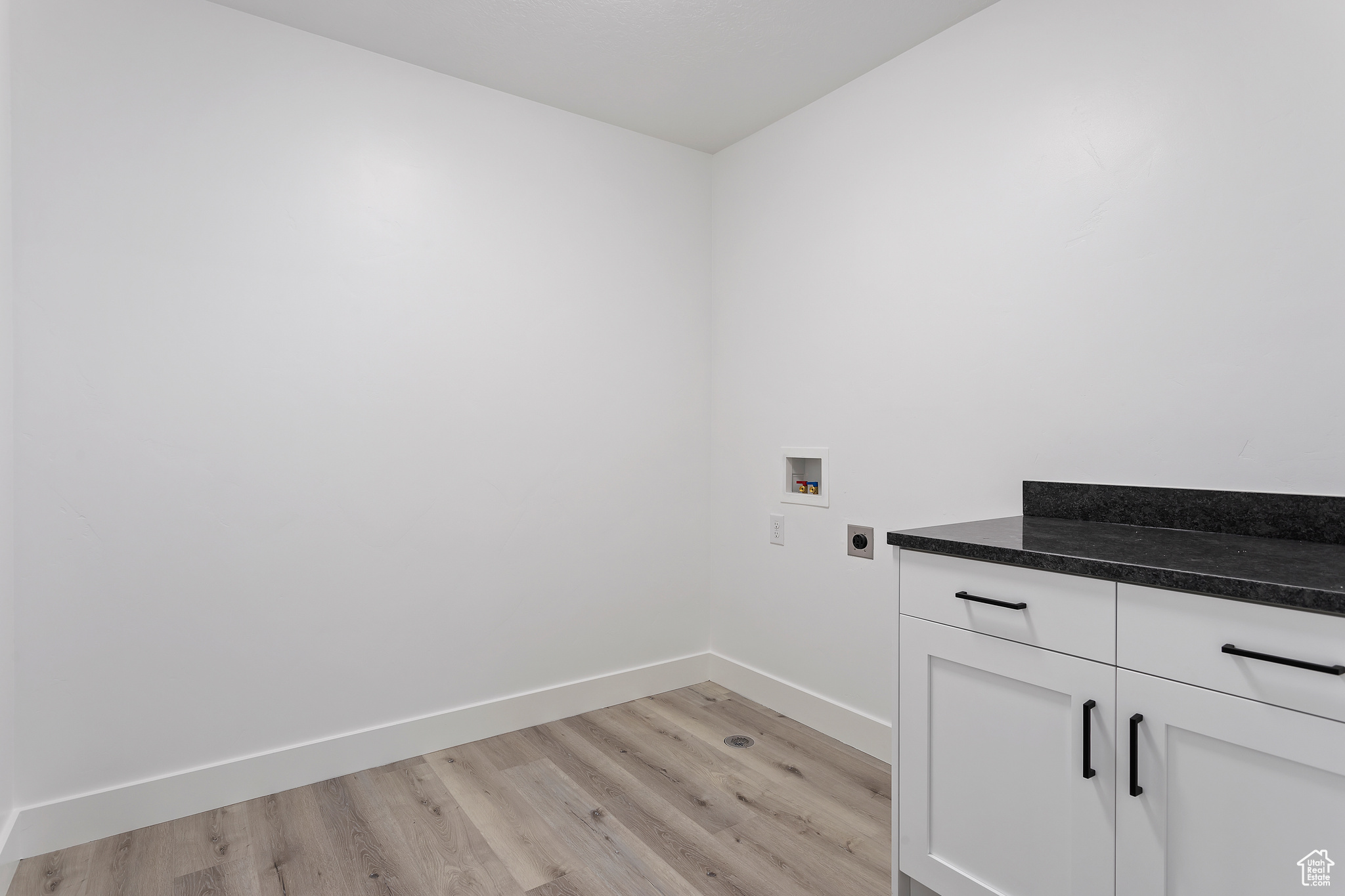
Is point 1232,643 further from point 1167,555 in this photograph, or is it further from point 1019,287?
point 1019,287

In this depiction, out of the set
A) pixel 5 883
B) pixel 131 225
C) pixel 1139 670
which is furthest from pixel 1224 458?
pixel 5 883

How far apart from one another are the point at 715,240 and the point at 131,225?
2066 millimetres

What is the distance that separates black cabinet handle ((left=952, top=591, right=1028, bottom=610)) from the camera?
4.26ft

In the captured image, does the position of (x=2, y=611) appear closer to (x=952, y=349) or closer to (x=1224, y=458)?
(x=952, y=349)

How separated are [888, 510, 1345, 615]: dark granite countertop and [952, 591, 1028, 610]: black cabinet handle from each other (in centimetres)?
7

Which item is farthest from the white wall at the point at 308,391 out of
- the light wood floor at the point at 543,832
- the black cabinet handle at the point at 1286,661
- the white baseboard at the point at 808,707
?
the black cabinet handle at the point at 1286,661

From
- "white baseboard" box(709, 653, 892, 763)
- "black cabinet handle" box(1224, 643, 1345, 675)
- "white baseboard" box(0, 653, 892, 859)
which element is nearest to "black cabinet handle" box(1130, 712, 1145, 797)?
"black cabinet handle" box(1224, 643, 1345, 675)

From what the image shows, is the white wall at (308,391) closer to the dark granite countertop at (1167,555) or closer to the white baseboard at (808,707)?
the white baseboard at (808,707)

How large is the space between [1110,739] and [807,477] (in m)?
1.56

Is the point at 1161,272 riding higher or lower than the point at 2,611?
higher

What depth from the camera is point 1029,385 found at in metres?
1.94

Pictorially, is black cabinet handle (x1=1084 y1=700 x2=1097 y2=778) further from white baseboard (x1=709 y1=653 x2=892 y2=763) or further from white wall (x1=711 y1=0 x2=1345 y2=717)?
white baseboard (x1=709 y1=653 x2=892 y2=763)

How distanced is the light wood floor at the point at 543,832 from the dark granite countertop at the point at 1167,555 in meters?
0.88

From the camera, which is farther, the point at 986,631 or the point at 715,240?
the point at 715,240
